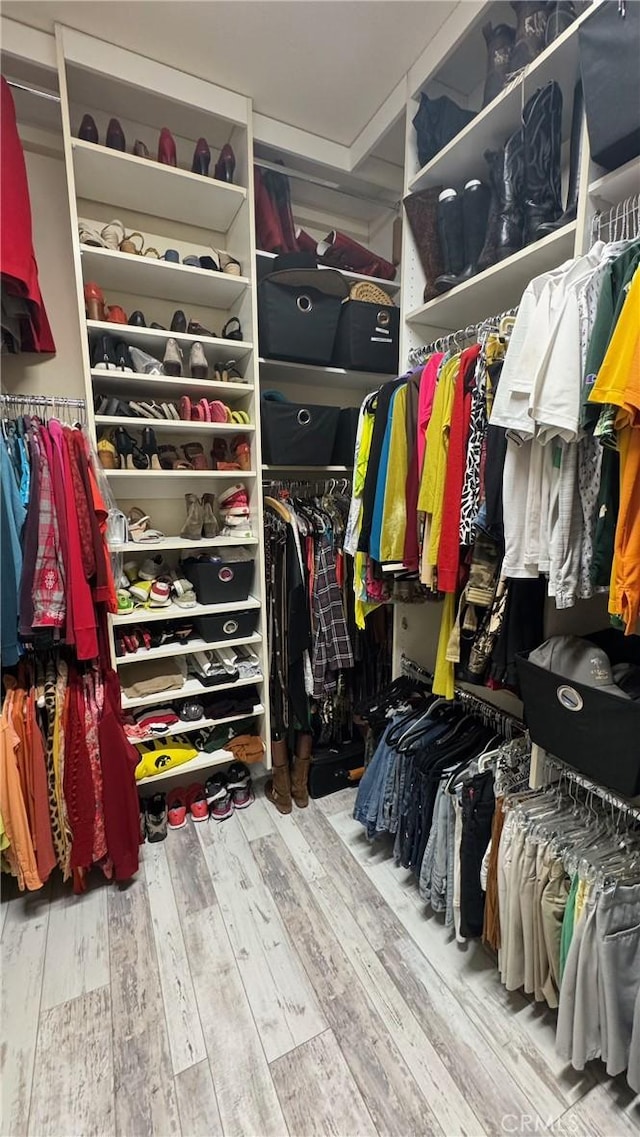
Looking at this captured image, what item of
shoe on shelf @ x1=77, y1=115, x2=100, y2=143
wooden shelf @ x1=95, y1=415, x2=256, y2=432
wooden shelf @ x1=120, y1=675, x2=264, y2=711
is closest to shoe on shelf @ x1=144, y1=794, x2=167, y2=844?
wooden shelf @ x1=120, y1=675, x2=264, y2=711

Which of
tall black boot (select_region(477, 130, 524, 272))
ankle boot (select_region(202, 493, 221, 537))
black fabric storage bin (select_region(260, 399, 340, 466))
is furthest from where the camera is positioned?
ankle boot (select_region(202, 493, 221, 537))

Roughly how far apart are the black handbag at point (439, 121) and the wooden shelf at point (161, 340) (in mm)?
916

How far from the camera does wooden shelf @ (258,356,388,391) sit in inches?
77.1

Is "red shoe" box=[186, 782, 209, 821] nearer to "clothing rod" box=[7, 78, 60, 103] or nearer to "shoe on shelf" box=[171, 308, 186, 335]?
"shoe on shelf" box=[171, 308, 186, 335]

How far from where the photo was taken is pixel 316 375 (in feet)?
7.04

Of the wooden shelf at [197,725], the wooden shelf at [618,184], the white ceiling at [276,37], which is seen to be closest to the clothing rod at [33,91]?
the white ceiling at [276,37]

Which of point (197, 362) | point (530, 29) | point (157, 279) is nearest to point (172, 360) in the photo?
point (197, 362)

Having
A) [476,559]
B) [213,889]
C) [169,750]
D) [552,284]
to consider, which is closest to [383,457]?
[476,559]

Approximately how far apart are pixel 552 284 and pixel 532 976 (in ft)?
5.52

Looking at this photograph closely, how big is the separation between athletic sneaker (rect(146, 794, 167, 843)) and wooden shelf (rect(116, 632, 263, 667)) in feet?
2.04

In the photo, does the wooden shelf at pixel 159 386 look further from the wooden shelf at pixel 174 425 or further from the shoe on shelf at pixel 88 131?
the shoe on shelf at pixel 88 131

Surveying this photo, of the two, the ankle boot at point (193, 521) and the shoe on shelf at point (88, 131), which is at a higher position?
the shoe on shelf at point (88, 131)

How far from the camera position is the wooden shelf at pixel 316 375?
6.43 feet

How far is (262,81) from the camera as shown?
1.66m
